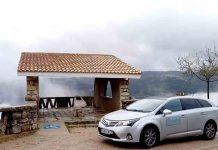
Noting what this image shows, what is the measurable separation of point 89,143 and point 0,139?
10.5 ft

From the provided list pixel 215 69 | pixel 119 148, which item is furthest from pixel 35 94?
A: pixel 215 69

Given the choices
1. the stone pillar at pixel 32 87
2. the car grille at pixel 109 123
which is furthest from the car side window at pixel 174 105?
the stone pillar at pixel 32 87

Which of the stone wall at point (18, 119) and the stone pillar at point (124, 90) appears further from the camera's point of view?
the stone pillar at point (124, 90)

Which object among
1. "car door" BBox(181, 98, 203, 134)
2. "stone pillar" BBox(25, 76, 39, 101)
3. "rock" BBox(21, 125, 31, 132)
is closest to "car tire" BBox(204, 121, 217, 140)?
"car door" BBox(181, 98, 203, 134)

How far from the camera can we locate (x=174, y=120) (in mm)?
13086

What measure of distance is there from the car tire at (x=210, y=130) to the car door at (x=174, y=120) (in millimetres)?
1056

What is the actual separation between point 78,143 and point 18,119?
117 inches

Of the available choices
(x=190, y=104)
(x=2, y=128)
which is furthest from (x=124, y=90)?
(x=2, y=128)

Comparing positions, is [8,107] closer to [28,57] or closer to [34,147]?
[34,147]

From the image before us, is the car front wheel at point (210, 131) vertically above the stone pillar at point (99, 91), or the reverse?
the stone pillar at point (99, 91)

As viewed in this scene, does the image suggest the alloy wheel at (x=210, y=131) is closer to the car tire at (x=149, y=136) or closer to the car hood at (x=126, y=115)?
the car tire at (x=149, y=136)

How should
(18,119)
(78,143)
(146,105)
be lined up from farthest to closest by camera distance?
(18,119), (146,105), (78,143)

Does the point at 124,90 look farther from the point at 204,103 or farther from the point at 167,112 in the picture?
the point at 167,112

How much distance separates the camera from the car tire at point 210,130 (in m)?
14.0
